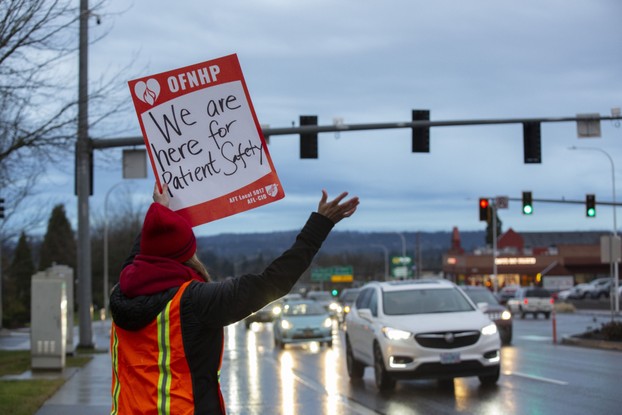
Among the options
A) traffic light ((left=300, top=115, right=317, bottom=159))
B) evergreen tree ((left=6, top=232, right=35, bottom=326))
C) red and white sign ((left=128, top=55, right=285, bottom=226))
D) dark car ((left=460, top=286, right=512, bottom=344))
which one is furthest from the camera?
evergreen tree ((left=6, top=232, right=35, bottom=326))

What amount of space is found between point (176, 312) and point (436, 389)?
454 inches

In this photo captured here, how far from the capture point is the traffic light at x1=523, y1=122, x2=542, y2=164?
23.3m

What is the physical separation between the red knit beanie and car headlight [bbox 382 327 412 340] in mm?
10358

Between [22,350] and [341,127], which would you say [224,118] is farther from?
[22,350]

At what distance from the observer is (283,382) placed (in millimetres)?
16359

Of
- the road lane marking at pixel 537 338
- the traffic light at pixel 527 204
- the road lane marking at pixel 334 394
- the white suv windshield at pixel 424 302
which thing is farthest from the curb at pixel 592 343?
the traffic light at pixel 527 204

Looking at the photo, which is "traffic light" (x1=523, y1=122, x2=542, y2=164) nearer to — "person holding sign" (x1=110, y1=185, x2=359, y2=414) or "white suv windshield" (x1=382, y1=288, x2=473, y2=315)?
"white suv windshield" (x1=382, y1=288, x2=473, y2=315)

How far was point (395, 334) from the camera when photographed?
1414 cm

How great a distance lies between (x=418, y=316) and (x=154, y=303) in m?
11.3

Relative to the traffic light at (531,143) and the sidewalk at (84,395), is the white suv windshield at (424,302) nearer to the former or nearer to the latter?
the sidewalk at (84,395)

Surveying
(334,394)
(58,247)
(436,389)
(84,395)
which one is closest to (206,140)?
(84,395)

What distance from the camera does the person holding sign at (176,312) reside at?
3.76 metres

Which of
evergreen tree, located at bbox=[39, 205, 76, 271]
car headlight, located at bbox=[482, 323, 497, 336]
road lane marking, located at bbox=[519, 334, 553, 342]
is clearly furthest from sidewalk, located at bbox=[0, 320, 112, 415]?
evergreen tree, located at bbox=[39, 205, 76, 271]

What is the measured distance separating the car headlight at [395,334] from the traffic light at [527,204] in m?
24.4
